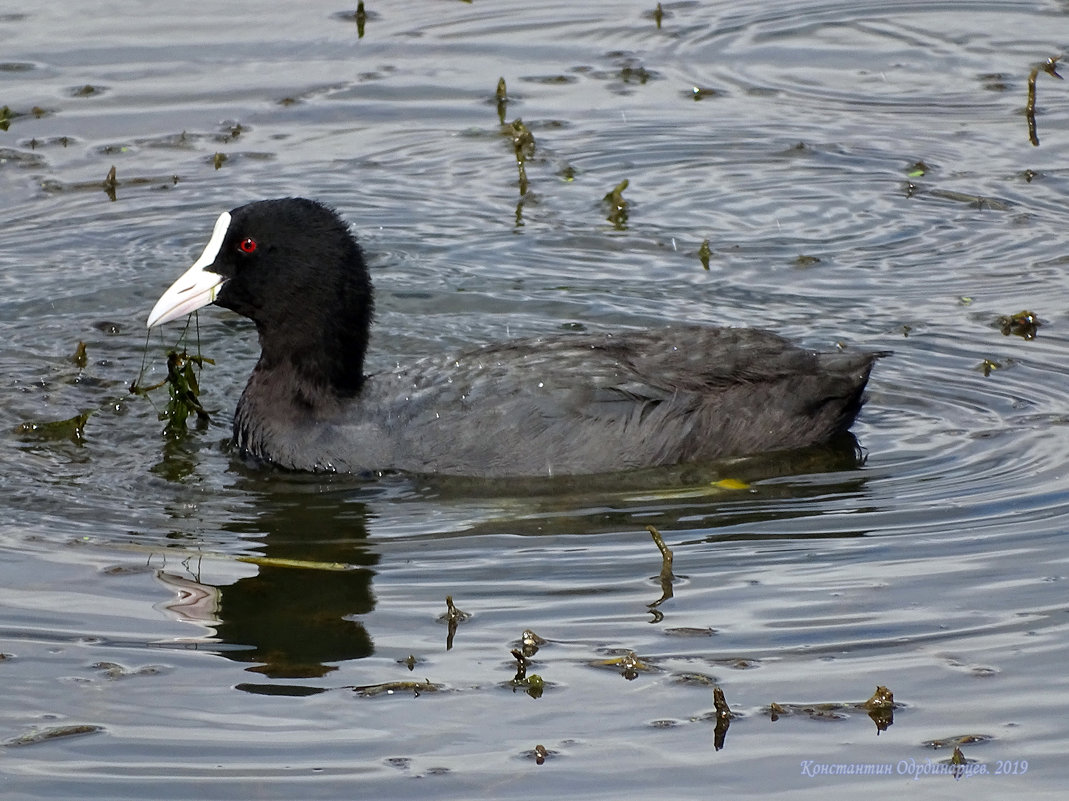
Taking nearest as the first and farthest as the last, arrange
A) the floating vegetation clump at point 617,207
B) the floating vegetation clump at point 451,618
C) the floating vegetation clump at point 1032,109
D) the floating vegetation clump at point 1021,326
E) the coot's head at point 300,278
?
the floating vegetation clump at point 451,618 < the coot's head at point 300,278 < the floating vegetation clump at point 1021,326 < the floating vegetation clump at point 617,207 < the floating vegetation clump at point 1032,109

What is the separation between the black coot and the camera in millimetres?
7324

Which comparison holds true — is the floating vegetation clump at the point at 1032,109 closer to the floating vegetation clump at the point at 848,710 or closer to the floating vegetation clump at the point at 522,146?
the floating vegetation clump at the point at 522,146

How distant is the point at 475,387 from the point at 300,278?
3.03ft

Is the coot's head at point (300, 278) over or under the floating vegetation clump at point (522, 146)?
under

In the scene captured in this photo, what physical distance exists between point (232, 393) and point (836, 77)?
5.56m

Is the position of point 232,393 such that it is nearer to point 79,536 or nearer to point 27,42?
point 79,536

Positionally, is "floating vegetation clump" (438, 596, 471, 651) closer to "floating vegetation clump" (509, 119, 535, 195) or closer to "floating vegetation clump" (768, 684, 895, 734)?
"floating vegetation clump" (768, 684, 895, 734)

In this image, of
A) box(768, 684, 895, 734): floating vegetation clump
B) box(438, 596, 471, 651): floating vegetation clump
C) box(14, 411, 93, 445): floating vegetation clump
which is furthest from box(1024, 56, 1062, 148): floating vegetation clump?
box(768, 684, 895, 734): floating vegetation clump

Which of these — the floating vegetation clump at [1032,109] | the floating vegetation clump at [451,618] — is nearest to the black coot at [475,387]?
the floating vegetation clump at [451,618]

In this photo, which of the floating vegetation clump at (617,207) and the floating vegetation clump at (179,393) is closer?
the floating vegetation clump at (179,393)

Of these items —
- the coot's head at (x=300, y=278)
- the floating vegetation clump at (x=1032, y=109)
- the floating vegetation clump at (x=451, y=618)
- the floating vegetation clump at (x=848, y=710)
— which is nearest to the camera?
the floating vegetation clump at (x=848, y=710)

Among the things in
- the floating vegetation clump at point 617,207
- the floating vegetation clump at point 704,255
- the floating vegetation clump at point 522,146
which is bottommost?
the floating vegetation clump at point 704,255

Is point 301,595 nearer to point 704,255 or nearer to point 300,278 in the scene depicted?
point 300,278

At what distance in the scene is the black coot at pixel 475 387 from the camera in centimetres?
732
